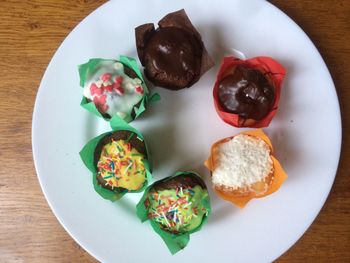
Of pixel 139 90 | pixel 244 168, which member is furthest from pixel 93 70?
pixel 244 168

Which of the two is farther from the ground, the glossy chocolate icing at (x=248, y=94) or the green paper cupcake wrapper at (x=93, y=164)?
the glossy chocolate icing at (x=248, y=94)

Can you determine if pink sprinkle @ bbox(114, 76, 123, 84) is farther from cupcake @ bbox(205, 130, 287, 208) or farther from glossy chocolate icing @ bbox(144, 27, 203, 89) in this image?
cupcake @ bbox(205, 130, 287, 208)

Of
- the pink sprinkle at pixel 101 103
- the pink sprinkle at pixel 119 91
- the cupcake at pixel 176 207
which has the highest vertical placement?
the pink sprinkle at pixel 119 91

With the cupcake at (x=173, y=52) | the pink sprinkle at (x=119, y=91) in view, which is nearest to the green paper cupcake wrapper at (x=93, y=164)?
the pink sprinkle at (x=119, y=91)

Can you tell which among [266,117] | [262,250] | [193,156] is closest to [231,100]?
[266,117]

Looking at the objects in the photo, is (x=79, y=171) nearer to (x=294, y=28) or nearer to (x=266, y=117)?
(x=266, y=117)

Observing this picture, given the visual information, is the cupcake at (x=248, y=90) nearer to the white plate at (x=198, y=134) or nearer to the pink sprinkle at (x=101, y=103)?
the white plate at (x=198, y=134)

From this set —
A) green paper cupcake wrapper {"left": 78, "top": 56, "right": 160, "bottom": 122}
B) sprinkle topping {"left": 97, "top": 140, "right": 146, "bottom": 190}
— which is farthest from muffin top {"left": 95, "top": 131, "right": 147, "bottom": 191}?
green paper cupcake wrapper {"left": 78, "top": 56, "right": 160, "bottom": 122}

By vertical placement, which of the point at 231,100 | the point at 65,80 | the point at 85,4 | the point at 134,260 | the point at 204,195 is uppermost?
the point at 85,4
